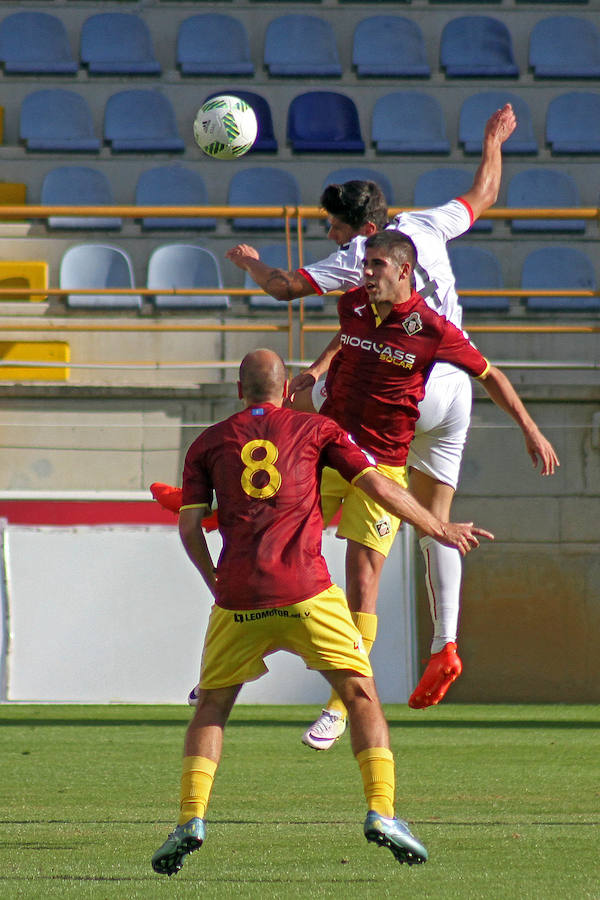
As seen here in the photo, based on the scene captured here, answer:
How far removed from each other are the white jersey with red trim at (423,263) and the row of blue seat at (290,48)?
10209 mm

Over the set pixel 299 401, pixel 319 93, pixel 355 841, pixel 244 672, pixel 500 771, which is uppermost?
pixel 319 93

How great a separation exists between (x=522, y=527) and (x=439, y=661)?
5379mm

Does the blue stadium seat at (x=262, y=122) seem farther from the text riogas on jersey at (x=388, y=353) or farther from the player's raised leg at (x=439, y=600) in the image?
the text riogas on jersey at (x=388, y=353)

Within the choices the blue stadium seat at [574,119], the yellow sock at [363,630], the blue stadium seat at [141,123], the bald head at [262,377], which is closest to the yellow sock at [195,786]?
the bald head at [262,377]

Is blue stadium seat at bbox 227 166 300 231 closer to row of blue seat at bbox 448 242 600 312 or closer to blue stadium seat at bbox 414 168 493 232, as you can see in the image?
blue stadium seat at bbox 414 168 493 232

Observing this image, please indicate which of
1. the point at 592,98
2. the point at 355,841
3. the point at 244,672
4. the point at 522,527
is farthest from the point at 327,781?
the point at 592,98

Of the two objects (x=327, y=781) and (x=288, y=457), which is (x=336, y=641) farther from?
(x=327, y=781)

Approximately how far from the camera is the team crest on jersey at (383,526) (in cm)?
589

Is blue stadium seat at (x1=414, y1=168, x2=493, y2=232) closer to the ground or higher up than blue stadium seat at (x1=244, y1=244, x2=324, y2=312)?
higher up

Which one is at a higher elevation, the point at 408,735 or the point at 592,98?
the point at 592,98

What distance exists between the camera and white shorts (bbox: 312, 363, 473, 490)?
6207mm

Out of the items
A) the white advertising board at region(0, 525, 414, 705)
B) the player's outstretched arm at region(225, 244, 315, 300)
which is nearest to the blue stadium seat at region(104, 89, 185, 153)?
the white advertising board at region(0, 525, 414, 705)

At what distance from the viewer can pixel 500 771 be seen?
728 centimetres

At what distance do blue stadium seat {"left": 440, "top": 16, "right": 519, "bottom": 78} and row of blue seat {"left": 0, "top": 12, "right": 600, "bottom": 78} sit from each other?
0.04 feet
